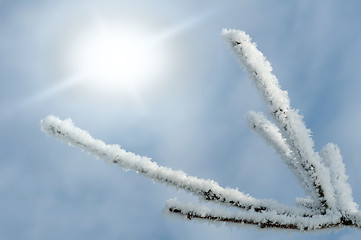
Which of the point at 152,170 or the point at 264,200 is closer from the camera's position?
the point at 152,170

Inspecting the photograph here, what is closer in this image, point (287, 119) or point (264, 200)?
point (287, 119)

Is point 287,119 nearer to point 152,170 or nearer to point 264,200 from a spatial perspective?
point 264,200

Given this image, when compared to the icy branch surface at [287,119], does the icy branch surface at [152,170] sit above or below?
below

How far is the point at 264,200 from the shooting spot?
242 cm

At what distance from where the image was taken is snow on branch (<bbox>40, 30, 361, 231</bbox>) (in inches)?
84.4

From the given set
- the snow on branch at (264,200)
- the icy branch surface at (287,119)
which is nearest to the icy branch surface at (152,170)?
the snow on branch at (264,200)

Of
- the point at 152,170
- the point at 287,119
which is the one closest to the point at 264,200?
the point at 287,119

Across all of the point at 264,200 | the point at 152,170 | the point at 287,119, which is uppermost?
the point at 287,119

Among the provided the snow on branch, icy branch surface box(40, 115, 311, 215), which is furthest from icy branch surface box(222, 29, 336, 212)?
icy branch surface box(40, 115, 311, 215)

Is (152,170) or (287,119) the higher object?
(287,119)

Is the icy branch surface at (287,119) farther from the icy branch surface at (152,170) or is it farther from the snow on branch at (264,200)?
the icy branch surface at (152,170)

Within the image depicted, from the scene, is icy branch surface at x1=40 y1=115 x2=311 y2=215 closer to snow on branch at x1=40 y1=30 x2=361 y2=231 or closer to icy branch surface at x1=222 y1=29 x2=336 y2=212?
snow on branch at x1=40 y1=30 x2=361 y2=231

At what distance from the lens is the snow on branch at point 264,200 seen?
7.03 ft

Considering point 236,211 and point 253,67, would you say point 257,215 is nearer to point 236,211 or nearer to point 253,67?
point 236,211
